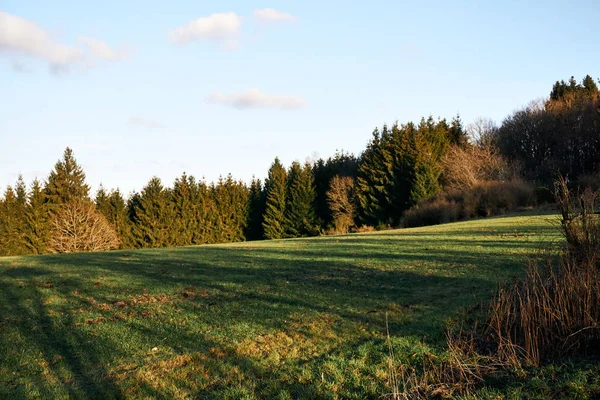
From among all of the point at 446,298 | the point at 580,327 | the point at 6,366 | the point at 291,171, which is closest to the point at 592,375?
the point at 580,327

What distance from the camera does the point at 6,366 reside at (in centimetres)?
687

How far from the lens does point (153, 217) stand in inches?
2217

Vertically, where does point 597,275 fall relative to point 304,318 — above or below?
above

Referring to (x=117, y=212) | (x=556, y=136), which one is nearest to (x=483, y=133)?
(x=556, y=136)

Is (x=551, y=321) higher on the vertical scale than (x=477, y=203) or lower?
lower

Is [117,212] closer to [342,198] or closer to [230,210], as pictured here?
[230,210]

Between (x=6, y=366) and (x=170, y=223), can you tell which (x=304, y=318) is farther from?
(x=170, y=223)

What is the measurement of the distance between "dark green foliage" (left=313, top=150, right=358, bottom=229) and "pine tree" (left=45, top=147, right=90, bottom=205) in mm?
30147

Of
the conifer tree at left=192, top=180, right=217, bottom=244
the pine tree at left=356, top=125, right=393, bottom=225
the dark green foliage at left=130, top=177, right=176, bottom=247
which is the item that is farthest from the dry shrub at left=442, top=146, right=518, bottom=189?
the dark green foliage at left=130, top=177, right=176, bottom=247

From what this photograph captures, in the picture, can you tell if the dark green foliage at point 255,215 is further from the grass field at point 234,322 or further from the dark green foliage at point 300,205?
the grass field at point 234,322

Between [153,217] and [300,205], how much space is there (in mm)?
19464

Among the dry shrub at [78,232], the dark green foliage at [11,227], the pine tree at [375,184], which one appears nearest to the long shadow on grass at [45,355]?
the dry shrub at [78,232]

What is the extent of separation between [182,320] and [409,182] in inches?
1883

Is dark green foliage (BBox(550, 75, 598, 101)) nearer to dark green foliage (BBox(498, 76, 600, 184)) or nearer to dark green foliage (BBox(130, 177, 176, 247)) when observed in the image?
dark green foliage (BBox(498, 76, 600, 184))
